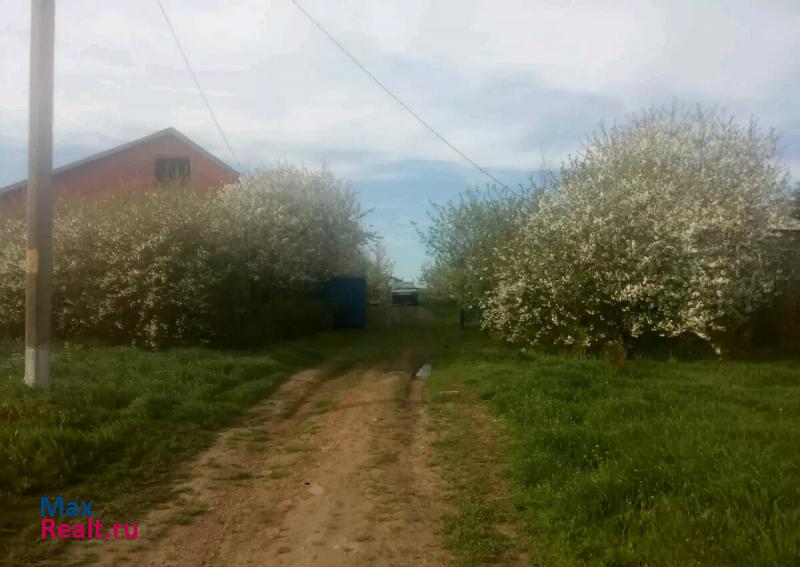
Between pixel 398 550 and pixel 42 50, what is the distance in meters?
7.66

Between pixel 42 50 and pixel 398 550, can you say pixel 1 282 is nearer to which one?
pixel 42 50

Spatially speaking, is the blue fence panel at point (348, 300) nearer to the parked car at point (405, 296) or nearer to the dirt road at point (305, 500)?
the dirt road at point (305, 500)

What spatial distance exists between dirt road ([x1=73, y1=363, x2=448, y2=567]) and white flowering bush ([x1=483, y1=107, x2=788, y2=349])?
5.83 metres

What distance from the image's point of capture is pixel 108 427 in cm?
752

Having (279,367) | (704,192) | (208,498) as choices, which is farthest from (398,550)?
(704,192)

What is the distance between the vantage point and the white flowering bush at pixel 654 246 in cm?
1299

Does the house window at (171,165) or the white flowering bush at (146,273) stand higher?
the house window at (171,165)

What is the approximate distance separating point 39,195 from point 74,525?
5061 mm

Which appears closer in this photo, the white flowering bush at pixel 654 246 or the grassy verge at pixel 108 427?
the grassy verge at pixel 108 427

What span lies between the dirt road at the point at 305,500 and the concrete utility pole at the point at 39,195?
2.71 m

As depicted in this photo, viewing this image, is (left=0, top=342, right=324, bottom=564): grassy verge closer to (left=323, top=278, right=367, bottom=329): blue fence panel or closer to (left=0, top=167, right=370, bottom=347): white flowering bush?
(left=0, top=167, right=370, bottom=347): white flowering bush

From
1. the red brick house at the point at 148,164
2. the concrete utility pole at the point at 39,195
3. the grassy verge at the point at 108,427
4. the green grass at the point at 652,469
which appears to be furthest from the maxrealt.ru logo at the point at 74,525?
the red brick house at the point at 148,164

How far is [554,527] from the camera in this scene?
5.16 m

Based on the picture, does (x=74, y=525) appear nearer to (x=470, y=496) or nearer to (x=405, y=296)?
(x=470, y=496)
